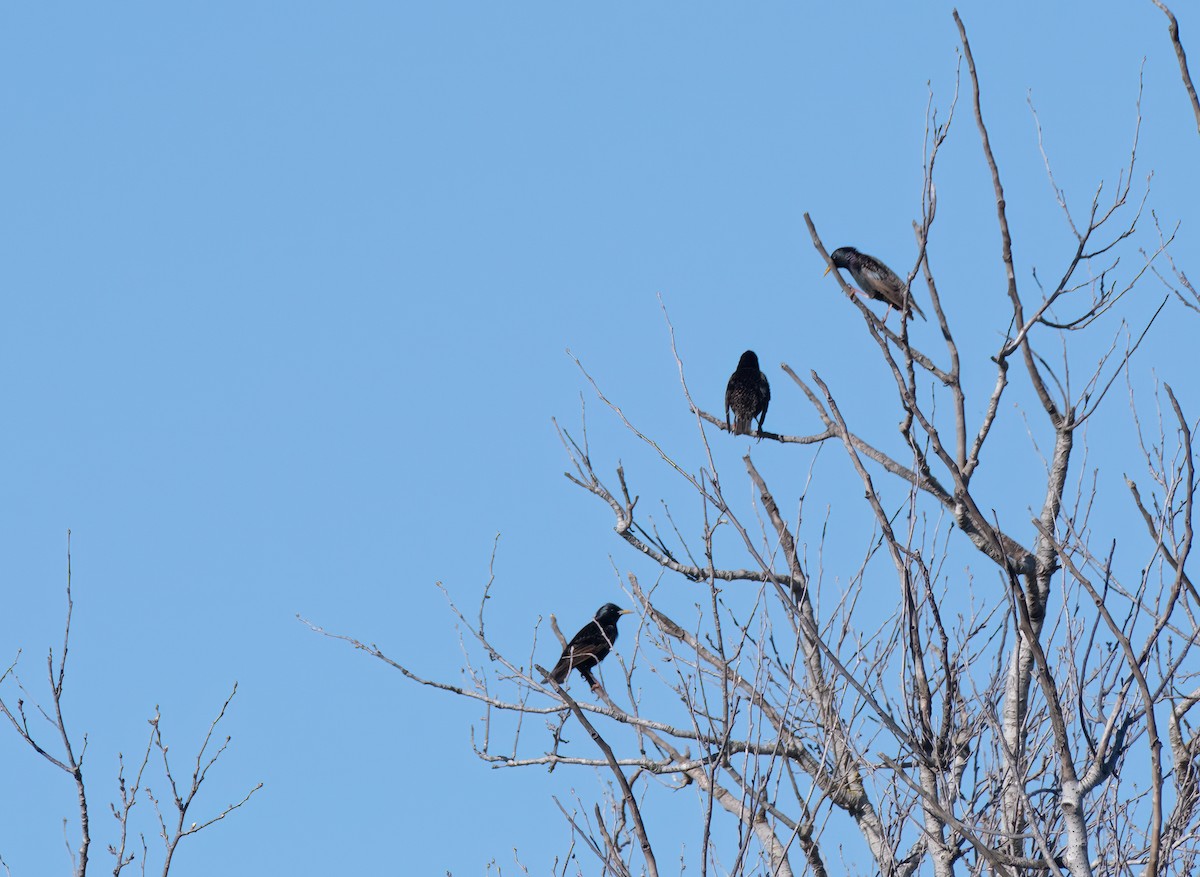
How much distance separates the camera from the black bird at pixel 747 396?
10844mm

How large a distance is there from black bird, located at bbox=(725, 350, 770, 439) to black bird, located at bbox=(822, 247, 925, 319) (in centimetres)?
115

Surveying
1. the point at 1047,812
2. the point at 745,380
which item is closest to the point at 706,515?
the point at 1047,812

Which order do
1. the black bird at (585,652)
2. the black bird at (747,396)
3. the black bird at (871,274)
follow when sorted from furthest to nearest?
the black bird at (871,274), the black bird at (747,396), the black bird at (585,652)

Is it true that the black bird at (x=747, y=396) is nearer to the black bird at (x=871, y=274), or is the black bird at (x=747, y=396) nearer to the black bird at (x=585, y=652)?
the black bird at (x=871, y=274)

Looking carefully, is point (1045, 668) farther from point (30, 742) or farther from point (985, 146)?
point (30, 742)

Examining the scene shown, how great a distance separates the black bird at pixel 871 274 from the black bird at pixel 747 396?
1.15 meters

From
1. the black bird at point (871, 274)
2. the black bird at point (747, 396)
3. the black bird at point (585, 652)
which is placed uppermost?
→ the black bird at point (871, 274)

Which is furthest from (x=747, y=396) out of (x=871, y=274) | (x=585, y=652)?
(x=585, y=652)

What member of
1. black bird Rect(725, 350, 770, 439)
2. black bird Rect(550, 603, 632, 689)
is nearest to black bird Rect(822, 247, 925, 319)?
black bird Rect(725, 350, 770, 439)

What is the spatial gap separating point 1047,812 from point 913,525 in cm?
157

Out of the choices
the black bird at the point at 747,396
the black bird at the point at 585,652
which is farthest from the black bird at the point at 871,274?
the black bird at the point at 585,652

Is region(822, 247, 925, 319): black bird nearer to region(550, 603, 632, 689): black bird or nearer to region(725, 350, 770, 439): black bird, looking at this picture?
region(725, 350, 770, 439): black bird

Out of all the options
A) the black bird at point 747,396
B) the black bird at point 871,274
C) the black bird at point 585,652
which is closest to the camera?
the black bird at point 585,652

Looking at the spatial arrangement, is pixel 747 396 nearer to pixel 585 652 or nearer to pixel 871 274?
pixel 871 274
